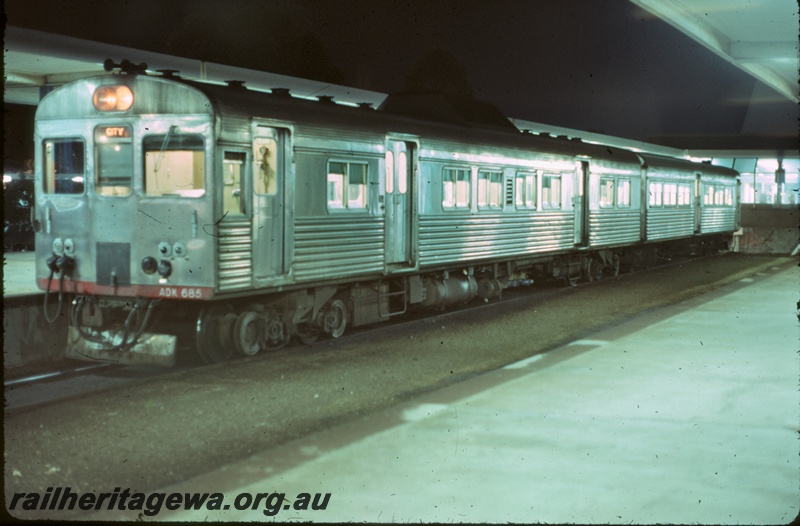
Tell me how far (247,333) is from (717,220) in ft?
89.0

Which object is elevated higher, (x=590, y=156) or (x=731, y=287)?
(x=590, y=156)

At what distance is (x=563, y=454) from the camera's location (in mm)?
6625

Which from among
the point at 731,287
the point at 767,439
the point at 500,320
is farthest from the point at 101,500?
the point at 731,287

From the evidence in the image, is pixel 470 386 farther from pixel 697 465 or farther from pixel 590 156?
pixel 590 156

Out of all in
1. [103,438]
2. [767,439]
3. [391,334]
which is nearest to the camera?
[767,439]

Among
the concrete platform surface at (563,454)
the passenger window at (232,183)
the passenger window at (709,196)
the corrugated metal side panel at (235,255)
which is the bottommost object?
the concrete platform surface at (563,454)

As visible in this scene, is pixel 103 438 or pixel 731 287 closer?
pixel 103 438

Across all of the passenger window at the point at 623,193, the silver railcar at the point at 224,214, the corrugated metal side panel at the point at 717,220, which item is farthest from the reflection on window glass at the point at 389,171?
the corrugated metal side panel at the point at 717,220

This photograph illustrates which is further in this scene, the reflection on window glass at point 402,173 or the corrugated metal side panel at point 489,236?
the corrugated metal side panel at point 489,236

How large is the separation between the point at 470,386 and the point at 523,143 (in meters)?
10.0

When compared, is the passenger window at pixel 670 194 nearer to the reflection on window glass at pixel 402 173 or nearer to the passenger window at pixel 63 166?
the reflection on window glass at pixel 402 173

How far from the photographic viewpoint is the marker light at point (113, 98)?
1062 cm

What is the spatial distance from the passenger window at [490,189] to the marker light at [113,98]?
7397mm

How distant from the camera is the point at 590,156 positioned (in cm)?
2189
